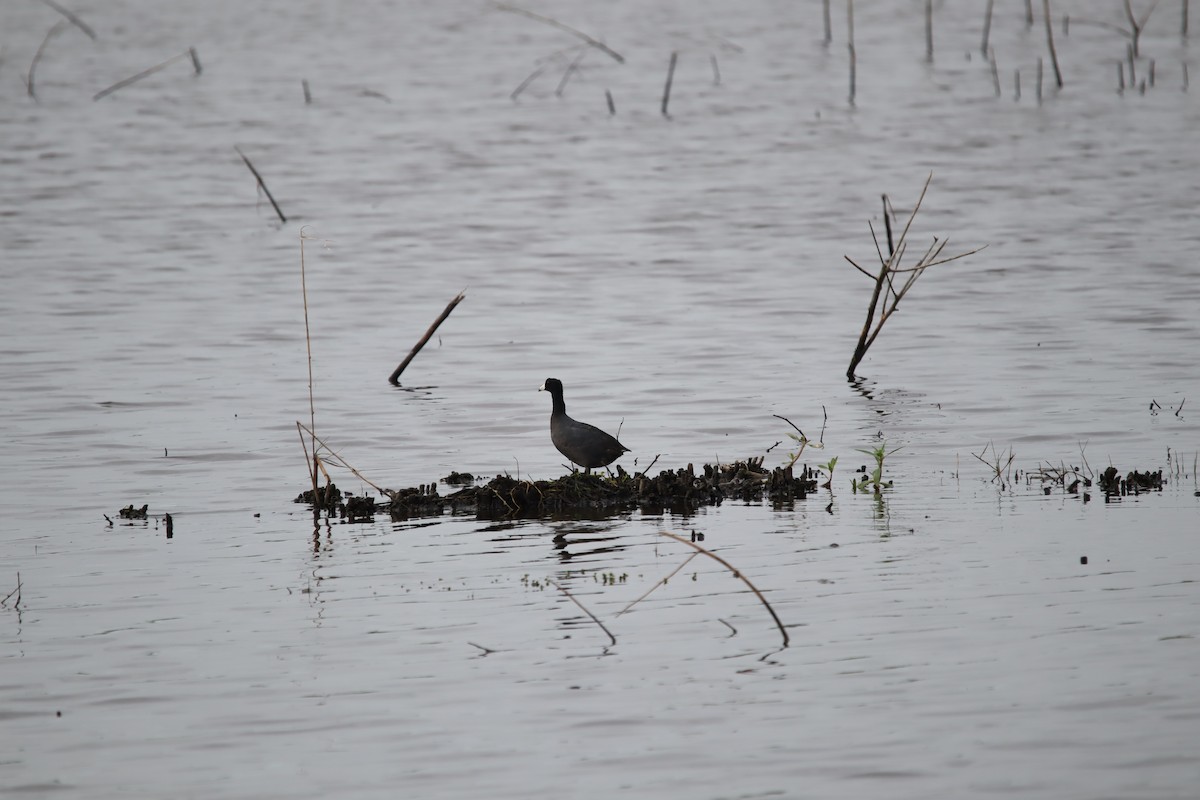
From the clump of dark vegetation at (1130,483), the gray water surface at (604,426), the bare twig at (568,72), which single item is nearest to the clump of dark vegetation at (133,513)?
the gray water surface at (604,426)

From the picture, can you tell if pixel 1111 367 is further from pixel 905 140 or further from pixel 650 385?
pixel 905 140

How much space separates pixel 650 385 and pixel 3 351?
789 cm

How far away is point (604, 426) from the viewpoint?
14.2m

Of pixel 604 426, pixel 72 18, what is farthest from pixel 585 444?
pixel 72 18

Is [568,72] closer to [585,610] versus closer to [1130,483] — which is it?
[1130,483]

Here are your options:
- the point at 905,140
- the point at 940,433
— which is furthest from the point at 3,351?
the point at 905,140

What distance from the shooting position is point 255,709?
739cm

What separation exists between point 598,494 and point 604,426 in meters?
3.26

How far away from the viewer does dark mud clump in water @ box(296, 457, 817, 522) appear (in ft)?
35.8

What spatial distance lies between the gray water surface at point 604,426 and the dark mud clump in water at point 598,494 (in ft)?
1.01

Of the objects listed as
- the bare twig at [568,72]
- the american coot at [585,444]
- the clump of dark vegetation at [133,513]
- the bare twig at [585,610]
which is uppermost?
the bare twig at [568,72]

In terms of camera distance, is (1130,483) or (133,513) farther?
(133,513)

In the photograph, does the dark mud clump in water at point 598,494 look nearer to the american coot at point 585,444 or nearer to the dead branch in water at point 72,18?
the american coot at point 585,444

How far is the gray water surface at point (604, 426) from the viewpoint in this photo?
701cm
